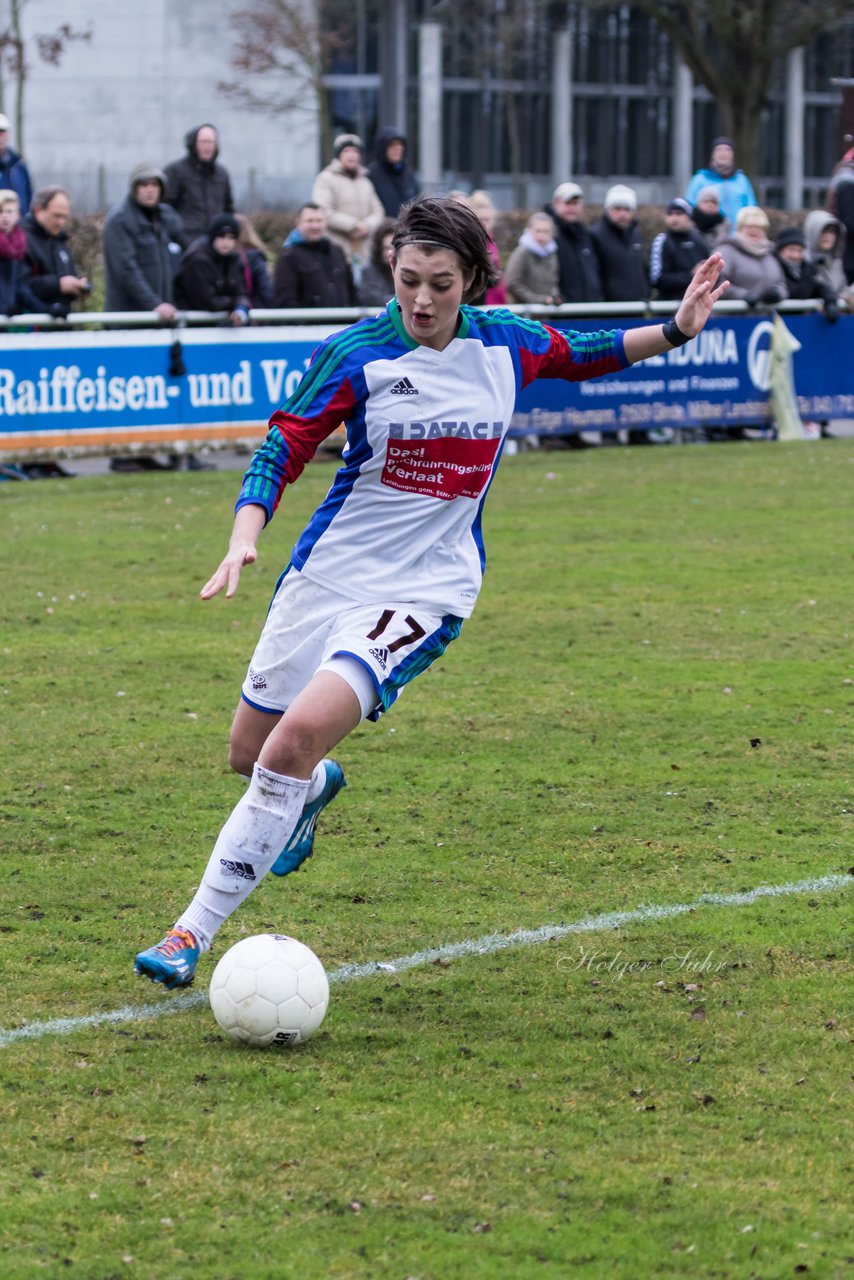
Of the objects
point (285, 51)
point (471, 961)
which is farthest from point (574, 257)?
point (285, 51)

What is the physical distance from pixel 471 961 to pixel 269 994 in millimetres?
871

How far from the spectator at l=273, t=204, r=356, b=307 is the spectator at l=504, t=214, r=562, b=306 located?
177 centimetres

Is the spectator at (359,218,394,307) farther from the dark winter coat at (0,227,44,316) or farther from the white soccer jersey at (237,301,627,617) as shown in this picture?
the white soccer jersey at (237,301,627,617)

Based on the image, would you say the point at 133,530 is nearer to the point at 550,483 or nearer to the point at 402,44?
the point at 550,483

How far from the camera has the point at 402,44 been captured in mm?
51688

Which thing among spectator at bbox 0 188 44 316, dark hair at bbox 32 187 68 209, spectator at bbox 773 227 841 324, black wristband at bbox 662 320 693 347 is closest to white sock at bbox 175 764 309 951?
black wristband at bbox 662 320 693 347

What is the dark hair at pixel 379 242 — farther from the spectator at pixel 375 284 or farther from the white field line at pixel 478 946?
the white field line at pixel 478 946

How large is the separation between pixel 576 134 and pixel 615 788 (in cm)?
5181

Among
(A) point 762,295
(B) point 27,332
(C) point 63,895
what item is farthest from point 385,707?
(A) point 762,295

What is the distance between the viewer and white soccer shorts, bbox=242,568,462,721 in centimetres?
495

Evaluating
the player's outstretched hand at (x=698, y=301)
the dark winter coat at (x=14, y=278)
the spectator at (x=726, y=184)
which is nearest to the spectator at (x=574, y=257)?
the spectator at (x=726, y=184)

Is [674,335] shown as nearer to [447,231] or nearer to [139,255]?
[447,231]

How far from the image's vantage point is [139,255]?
16.3 m

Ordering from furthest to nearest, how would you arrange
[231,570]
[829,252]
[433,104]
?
[433,104] → [829,252] → [231,570]
